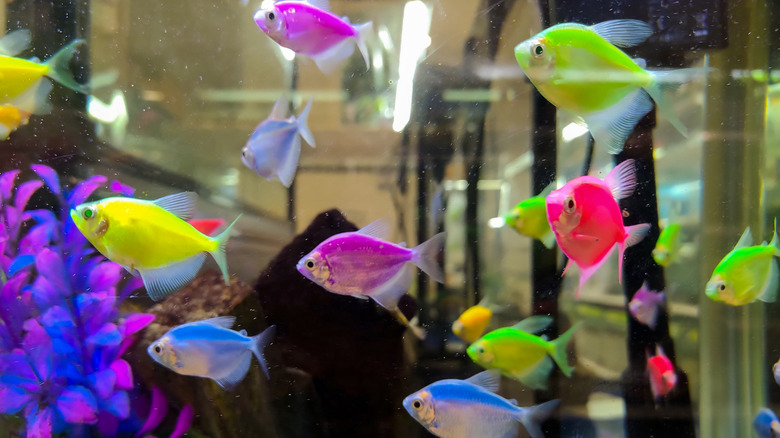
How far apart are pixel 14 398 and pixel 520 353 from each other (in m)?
1.93

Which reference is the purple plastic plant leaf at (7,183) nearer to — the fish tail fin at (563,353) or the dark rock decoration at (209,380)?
the dark rock decoration at (209,380)

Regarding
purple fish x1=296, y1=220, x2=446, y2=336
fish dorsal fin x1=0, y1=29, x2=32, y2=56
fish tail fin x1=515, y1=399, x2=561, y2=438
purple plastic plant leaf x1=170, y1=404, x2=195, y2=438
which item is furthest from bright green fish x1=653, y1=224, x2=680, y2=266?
fish dorsal fin x1=0, y1=29, x2=32, y2=56

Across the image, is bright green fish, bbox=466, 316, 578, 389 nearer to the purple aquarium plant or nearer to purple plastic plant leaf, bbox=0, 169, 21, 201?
the purple aquarium plant

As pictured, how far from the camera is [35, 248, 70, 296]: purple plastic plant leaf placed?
4.89 feet

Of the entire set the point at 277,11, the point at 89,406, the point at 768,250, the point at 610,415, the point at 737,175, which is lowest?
the point at 610,415

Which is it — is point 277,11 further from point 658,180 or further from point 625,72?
point 658,180

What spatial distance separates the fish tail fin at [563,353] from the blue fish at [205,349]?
1199mm

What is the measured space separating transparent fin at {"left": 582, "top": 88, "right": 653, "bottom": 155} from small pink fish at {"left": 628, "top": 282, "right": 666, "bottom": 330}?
846mm

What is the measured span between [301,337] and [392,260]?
582mm

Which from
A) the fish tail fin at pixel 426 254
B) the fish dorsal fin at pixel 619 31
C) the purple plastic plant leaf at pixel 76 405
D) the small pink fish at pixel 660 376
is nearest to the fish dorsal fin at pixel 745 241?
the small pink fish at pixel 660 376

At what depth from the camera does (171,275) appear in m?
1.31

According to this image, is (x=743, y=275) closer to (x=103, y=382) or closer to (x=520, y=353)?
(x=520, y=353)

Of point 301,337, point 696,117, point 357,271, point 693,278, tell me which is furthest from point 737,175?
point 301,337

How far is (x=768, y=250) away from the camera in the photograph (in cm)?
140
